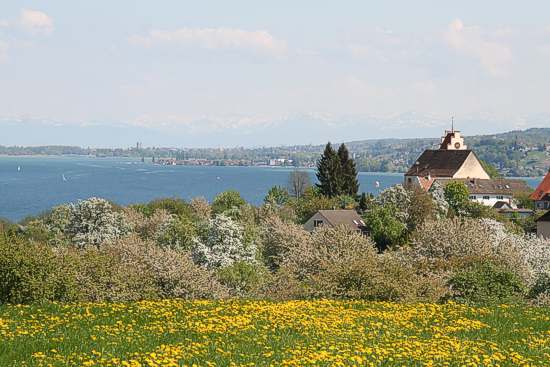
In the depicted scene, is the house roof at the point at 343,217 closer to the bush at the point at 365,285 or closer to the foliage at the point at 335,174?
the foliage at the point at 335,174

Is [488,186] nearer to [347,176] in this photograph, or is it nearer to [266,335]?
[347,176]

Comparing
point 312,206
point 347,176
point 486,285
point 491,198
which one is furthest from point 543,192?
point 486,285

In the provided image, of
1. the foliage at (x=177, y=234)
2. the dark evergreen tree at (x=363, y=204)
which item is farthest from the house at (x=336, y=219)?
the foliage at (x=177, y=234)

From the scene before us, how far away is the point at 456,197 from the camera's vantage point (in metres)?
92.2

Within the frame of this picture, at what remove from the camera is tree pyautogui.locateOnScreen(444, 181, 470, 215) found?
90438 mm

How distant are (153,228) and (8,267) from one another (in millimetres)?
50538

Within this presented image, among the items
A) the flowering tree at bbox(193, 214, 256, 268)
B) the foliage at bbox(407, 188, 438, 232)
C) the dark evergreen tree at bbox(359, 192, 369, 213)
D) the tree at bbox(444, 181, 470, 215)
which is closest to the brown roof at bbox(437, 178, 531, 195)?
the tree at bbox(444, 181, 470, 215)

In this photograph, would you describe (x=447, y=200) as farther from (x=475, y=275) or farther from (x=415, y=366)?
(x=415, y=366)

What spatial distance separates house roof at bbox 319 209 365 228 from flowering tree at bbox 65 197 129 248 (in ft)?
72.1

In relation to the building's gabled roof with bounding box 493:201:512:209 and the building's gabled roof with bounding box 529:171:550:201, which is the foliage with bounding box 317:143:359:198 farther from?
the building's gabled roof with bounding box 529:171:550:201

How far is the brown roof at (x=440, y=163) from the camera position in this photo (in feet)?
406

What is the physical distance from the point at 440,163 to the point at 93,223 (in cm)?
6991

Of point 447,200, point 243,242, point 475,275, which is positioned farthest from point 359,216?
point 475,275

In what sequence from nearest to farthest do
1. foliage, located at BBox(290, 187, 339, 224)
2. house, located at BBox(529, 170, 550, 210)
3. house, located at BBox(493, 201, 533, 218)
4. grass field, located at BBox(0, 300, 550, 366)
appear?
1. grass field, located at BBox(0, 300, 550, 366)
2. foliage, located at BBox(290, 187, 339, 224)
3. house, located at BBox(493, 201, 533, 218)
4. house, located at BBox(529, 170, 550, 210)
